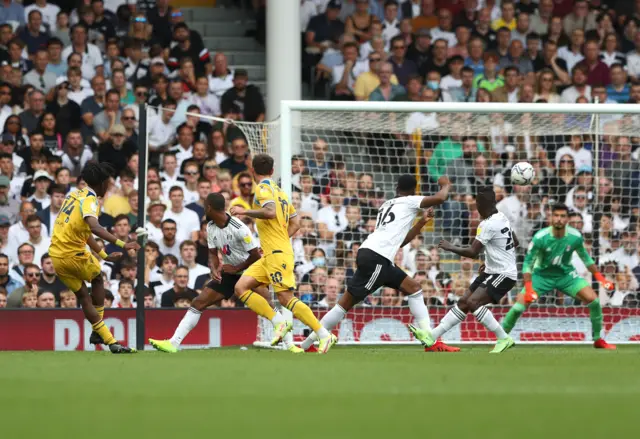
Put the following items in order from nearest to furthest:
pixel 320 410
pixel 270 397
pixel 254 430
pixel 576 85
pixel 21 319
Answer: pixel 254 430, pixel 320 410, pixel 270 397, pixel 21 319, pixel 576 85

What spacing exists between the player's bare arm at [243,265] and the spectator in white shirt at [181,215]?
4.29m

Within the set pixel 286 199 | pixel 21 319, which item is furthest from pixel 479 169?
pixel 21 319

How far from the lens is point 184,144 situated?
58.2 ft

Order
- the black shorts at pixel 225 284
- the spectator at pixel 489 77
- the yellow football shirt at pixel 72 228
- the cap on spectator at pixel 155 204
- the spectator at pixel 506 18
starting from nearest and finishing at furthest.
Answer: the yellow football shirt at pixel 72 228, the black shorts at pixel 225 284, the cap on spectator at pixel 155 204, the spectator at pixel 489 77, the spectator at pixel 506 18

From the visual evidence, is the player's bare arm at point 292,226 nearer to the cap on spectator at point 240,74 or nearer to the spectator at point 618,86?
the cap on spectator at point 240,74

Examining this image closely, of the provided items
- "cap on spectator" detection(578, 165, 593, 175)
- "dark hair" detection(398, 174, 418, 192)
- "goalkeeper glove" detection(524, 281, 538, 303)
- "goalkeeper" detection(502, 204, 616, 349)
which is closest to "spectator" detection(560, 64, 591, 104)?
"cap on spectator" detection(578, 165, 593, 175)

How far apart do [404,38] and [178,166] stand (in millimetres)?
4999

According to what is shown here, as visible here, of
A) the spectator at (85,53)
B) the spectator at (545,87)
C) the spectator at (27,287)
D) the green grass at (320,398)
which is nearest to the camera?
the green grass at (320,398)

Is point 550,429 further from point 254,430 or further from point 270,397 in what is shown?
point 270,397

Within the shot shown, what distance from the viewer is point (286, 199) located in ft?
39.8

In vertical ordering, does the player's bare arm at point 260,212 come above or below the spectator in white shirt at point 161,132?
below

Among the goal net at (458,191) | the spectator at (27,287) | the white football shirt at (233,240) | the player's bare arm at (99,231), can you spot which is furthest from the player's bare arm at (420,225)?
the spectator at (27,287)

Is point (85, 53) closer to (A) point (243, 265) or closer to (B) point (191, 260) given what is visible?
(B) point (191, 260)

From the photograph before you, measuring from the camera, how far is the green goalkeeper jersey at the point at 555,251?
13906 millimetres
